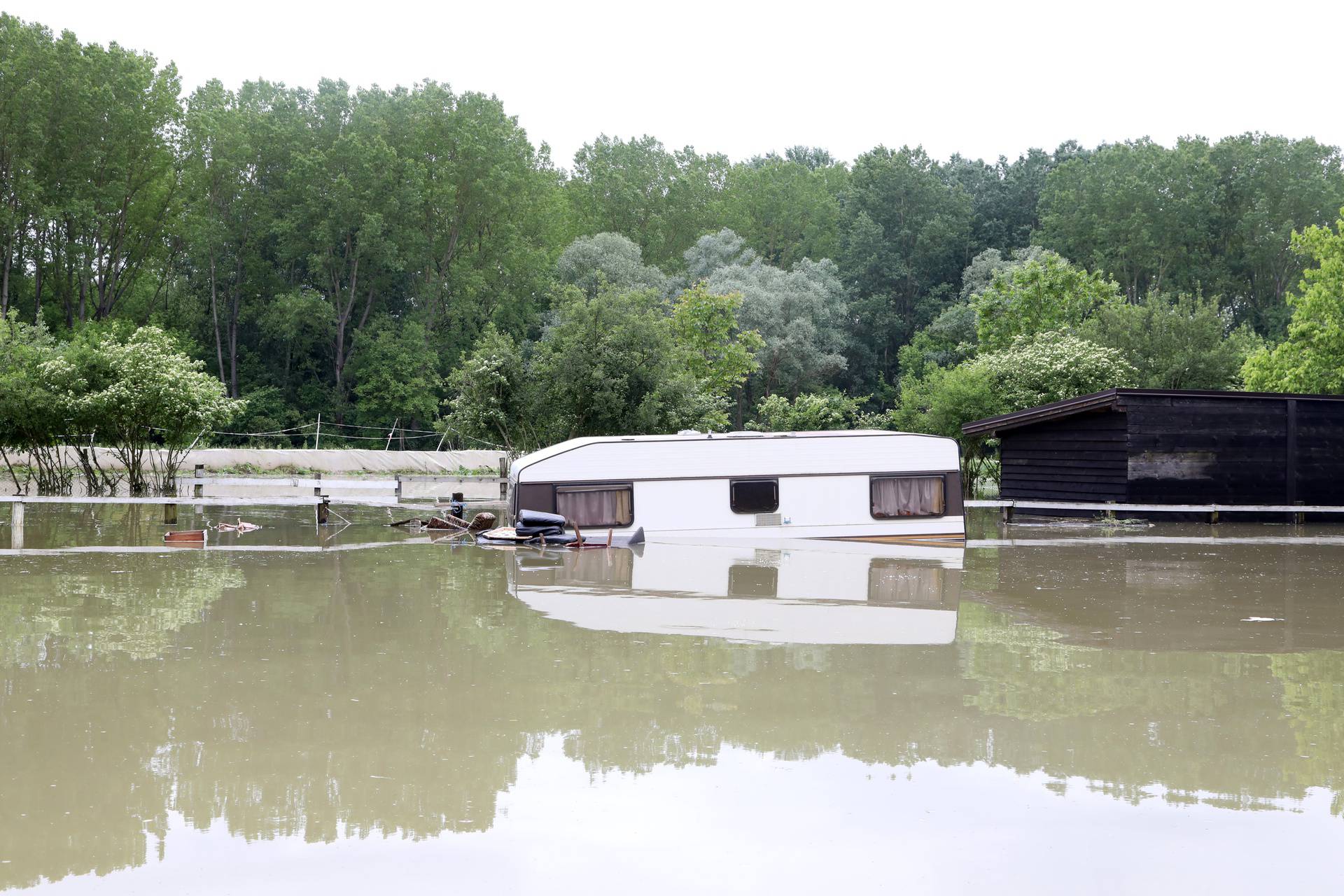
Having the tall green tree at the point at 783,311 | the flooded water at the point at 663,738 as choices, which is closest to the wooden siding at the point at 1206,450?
the flooded water at the point at 663,738

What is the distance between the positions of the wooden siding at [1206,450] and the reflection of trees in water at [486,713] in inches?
611

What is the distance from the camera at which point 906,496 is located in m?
19.8

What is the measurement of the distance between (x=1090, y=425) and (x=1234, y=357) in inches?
737

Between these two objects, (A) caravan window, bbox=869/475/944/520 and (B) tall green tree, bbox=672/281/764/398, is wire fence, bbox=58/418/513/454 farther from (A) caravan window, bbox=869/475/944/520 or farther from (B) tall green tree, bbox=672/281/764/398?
(A) caravan window, bbox=869/475/944/520

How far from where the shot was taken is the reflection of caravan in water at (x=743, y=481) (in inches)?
763

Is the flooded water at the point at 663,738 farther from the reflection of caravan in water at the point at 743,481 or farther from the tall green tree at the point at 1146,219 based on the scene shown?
the tall green tree at the point at 1146,219

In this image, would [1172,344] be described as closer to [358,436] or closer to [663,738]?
[358,436]

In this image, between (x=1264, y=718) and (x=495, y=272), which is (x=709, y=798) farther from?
(x=495, y=272)

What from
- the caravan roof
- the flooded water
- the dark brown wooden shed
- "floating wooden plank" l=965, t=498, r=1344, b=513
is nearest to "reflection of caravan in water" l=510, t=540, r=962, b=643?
the flooded water

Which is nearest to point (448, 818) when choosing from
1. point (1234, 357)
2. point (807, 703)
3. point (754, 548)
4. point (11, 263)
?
Result: point (807, 703)

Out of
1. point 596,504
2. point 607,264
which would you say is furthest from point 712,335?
point 596,504

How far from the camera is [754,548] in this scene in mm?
18906

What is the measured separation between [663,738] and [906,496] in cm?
1282

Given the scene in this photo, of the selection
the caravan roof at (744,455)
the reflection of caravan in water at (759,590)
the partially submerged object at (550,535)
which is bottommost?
the reflection of caravan in water at (759,590)
